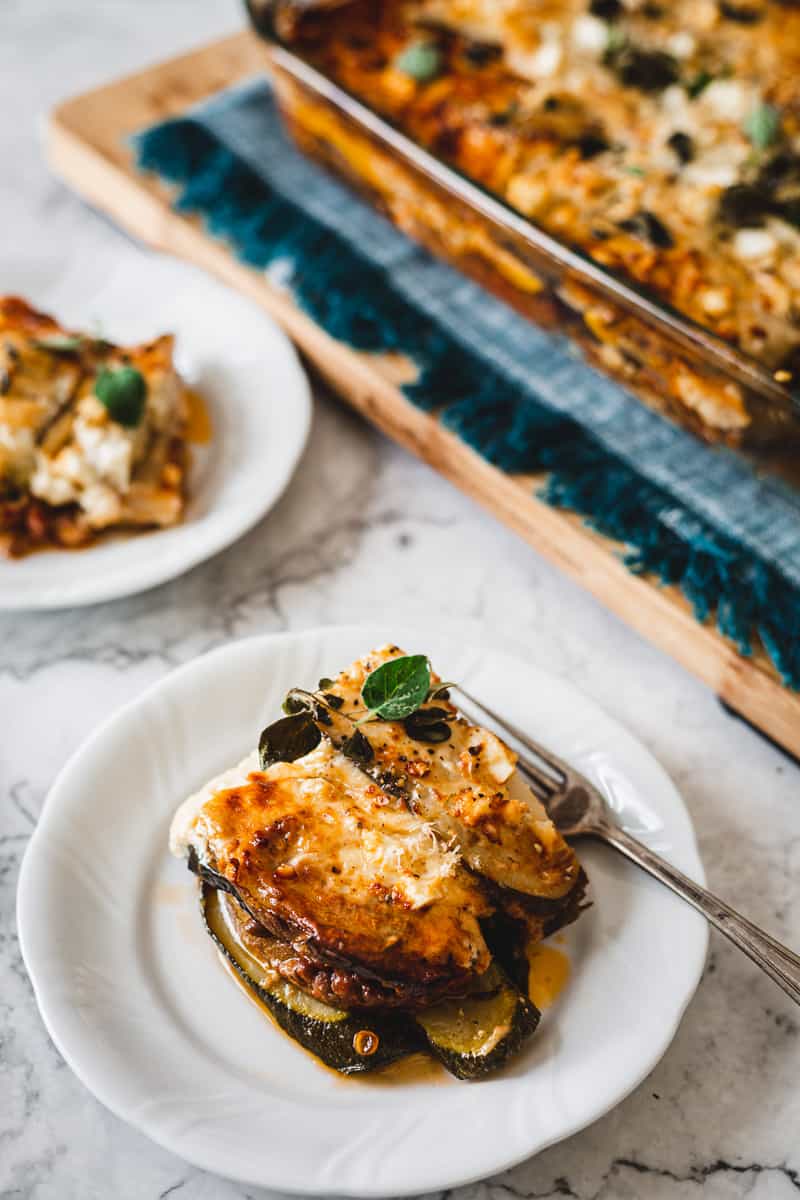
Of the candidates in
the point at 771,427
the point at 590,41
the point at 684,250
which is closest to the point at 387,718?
the point at 771,427

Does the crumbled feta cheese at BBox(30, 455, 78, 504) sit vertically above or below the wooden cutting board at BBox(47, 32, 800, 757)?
below

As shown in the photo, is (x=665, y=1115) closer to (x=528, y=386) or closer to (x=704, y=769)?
(x=704, y=769)

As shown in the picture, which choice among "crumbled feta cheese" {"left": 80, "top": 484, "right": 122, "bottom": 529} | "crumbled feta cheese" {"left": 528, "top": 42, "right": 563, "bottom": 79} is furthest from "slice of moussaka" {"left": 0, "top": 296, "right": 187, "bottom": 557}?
"crumbled feta cheese" {"left": 528, "top": 42, "right": 563, "bottom": 79}

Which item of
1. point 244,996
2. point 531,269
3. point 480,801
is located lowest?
point 244,996

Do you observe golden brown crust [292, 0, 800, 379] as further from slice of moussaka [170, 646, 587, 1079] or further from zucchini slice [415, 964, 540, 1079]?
zucchini slice [415, 964, 540, 1079]

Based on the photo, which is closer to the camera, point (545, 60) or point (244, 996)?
point (244, 996)

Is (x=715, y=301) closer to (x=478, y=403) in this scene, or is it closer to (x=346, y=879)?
(x=478, y=403)

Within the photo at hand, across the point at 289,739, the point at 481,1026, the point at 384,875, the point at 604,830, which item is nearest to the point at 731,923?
the point at 604,830

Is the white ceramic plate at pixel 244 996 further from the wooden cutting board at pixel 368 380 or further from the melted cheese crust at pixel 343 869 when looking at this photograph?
the wooden cutting board at pixel 368 380
